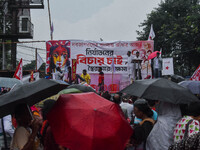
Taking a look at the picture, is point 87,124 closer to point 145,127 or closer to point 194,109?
point 145,127

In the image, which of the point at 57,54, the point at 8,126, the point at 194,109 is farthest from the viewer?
the point at 57,54

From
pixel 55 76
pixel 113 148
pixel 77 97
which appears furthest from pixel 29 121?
pixel 55 76

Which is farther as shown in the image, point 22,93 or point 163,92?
point 163,92

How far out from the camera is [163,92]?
411 cm

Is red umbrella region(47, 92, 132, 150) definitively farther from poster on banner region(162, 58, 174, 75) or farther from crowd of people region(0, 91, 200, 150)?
poster on banner region(162, 58, 174, 75)

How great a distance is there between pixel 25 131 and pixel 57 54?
13727mm

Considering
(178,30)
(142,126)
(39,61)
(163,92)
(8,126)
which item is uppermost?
(178,30)

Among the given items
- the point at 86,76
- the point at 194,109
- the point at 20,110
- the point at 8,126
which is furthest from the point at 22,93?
the point at 86,76

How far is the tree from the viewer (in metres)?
29.2

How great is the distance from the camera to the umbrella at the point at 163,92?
399 cm

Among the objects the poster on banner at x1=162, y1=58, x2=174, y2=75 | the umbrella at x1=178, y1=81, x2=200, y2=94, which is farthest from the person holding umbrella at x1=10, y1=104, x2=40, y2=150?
the poster on banner at x1=162, y1=58, x2=174, y2=75

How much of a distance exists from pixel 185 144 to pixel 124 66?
14.4 metres

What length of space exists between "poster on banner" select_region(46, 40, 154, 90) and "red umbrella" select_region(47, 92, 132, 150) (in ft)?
44.3

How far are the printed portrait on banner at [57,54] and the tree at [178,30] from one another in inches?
595
